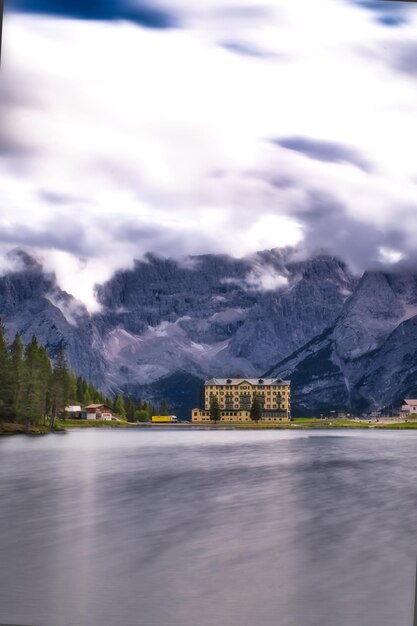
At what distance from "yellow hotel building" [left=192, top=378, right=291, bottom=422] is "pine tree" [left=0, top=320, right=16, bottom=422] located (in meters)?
2.81

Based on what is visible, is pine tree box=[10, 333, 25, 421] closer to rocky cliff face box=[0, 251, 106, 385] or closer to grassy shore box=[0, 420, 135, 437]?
rocky cliff face box=[0, 251, 106, 385]

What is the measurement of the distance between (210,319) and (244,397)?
4.88 feet

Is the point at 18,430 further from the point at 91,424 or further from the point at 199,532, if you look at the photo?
the point at 199,532

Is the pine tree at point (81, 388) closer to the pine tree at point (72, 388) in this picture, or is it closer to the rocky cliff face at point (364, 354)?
the pine tree at point (72, 388)

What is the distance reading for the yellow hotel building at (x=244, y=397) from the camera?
14.1m

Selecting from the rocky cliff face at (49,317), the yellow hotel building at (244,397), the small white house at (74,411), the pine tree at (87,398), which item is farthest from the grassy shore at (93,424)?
the yellow hotel building at (244,397)

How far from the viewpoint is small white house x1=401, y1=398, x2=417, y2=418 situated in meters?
20.9

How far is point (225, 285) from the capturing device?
13.2 m

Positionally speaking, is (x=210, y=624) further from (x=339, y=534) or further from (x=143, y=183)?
(x=143, y=183)

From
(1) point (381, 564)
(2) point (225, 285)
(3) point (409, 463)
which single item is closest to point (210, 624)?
(1) point (381, 564)

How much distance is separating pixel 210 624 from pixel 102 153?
7.34 meters

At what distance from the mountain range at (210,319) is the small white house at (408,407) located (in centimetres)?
309

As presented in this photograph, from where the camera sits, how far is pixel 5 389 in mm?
14750

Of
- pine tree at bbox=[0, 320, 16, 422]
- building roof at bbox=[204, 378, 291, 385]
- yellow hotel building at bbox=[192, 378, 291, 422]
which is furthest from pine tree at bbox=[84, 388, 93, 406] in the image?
building roof at bbox=[204, 378, 291, 385]
